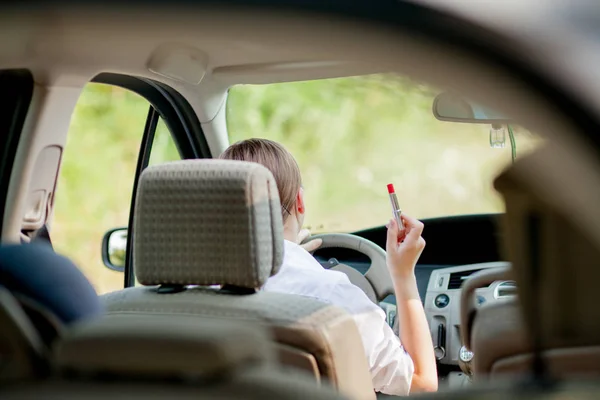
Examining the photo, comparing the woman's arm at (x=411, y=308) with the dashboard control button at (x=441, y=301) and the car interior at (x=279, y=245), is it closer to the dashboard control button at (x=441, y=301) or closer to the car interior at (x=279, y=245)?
the car interior at (x=279, y=245)

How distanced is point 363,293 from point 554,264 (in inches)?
53.9

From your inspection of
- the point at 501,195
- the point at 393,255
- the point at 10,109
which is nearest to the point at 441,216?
the point at 393,255

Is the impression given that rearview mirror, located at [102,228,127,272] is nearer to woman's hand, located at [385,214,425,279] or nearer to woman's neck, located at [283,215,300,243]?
woman's neck, located at [283,215,300,243]

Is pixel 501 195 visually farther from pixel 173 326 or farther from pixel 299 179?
pixel 299 179

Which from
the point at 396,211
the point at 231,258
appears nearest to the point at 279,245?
the point at 231,258

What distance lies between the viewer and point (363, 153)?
9289 mm

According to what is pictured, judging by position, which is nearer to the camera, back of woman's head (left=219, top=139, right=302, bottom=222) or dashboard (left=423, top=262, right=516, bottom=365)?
back of woman's head (left=219, top=139, right=302, bottom=222)

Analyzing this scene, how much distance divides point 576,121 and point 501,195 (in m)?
0.27

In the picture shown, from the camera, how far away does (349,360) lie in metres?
2.51

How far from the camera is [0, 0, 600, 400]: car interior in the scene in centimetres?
154

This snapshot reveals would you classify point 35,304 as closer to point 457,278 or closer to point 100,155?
point 457,278

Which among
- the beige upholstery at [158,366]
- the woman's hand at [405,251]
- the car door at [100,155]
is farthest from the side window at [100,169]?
the beige upholstery at [158,366]

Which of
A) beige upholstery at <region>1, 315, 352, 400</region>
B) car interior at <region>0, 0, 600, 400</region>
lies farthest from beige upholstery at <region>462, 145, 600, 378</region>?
beige upholstery at <region>1, 315, 352, 400</region>

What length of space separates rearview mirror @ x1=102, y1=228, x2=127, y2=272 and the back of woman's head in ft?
4.73
